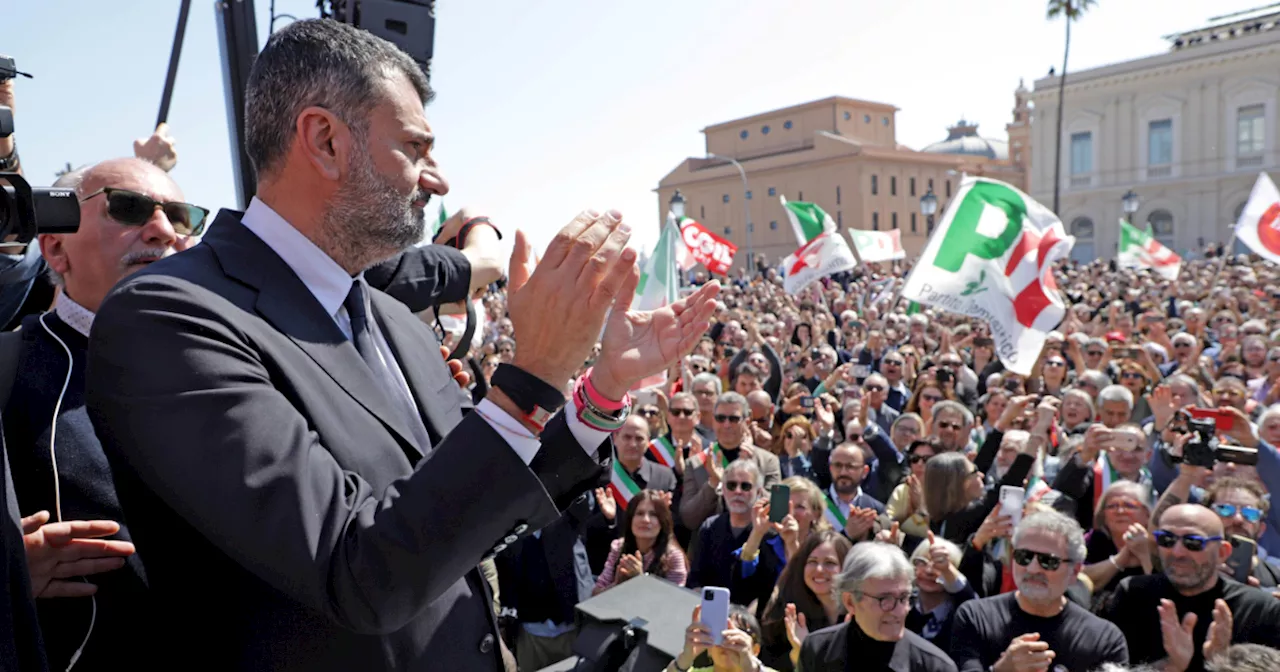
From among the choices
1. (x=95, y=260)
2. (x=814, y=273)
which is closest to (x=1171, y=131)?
(x=814, y=273)

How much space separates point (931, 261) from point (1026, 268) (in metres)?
0.94

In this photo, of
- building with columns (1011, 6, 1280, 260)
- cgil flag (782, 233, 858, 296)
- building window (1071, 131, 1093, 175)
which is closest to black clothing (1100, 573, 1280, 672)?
cgil flag (782, 233, 858, 296)

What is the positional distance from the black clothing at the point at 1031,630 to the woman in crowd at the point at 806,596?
73cm

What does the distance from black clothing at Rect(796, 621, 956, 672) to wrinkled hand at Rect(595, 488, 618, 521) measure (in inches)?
91.2

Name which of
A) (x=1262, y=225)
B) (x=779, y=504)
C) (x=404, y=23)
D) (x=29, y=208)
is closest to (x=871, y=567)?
(x=779, y=504)

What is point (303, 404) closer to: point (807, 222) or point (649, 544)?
point (649, 544)

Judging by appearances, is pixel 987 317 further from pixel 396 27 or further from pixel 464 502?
pixel 464 502

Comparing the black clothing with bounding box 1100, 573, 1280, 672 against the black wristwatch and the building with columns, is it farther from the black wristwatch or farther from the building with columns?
the building with columns

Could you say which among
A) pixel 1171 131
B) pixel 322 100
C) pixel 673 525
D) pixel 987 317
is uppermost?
pixel 1171 131

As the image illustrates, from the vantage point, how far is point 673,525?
21.6ft

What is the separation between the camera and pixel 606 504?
6.71 metres

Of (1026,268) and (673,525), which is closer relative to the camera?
(673,525)

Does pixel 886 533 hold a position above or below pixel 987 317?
below

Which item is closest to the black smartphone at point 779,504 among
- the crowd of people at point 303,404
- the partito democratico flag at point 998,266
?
the crowd of people at point 303,404
